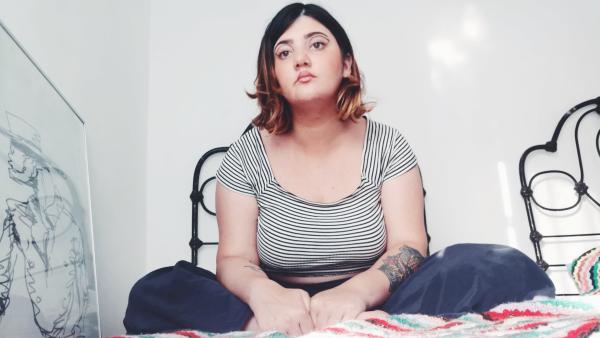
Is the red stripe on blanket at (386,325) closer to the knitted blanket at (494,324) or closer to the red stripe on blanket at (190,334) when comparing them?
the knitted blanket at (494,324)

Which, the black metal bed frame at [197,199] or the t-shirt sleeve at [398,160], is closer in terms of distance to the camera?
the t-shirt sleeve at [398,160]

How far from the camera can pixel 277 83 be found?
4.47 ft

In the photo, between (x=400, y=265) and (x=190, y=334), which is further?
(x=400, y=265)

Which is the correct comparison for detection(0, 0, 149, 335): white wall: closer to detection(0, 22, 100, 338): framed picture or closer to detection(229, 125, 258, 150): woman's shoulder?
detection(0, 22, 100, 338): framed picture

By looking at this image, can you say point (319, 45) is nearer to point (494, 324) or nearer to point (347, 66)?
point (347, 66)

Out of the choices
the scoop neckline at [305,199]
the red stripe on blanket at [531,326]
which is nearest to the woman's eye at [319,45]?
the scoop neckline at [305,199]

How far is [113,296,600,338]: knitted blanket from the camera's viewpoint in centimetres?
61

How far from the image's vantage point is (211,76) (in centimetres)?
204

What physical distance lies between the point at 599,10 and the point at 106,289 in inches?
83.6

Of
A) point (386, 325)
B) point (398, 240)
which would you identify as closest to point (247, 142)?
point (398, 240)

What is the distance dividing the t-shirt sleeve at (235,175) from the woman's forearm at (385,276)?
390 mm

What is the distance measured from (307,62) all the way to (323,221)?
0.40 meters

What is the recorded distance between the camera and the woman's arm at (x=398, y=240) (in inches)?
40.4

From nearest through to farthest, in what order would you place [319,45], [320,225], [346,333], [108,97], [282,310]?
[346,333] < [282,310] < [320,225] < [319,45] < [108,97]
